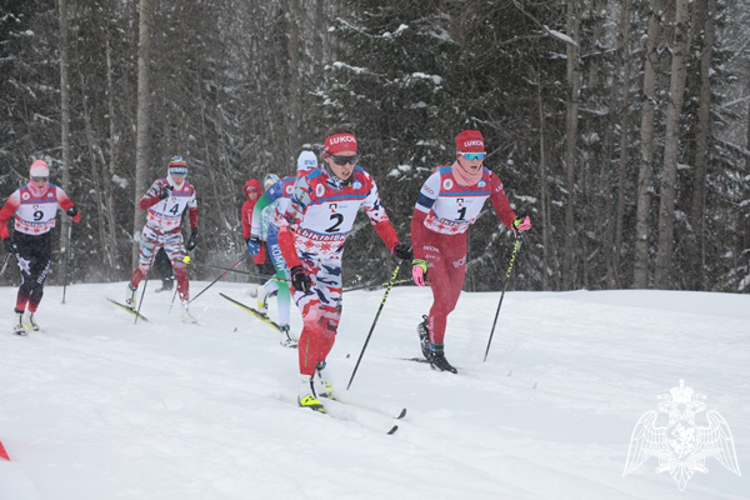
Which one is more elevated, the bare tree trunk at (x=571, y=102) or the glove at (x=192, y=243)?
the bare tree trunk at (x=571, y=102)

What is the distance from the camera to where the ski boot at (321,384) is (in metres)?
4.89

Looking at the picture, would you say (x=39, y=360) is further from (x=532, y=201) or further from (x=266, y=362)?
(x=532, y=201)

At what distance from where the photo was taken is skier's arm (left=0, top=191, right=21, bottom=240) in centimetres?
787

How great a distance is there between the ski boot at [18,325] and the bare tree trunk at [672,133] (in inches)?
439

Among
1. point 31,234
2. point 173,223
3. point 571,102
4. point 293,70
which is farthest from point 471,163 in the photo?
point 293,70

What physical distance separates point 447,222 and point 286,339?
2488 millimetres

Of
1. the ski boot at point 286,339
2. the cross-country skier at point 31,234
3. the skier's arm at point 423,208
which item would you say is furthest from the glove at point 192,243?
the skier's arm at point 423,208

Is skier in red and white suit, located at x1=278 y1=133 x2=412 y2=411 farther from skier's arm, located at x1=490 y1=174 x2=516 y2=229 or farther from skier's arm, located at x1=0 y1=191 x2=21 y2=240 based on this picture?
skier's arm, located at x1=0 y1=191 x2=21 y2=240

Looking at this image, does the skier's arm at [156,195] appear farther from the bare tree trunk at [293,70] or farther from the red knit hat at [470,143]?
the bare tree trunk at [293,70]

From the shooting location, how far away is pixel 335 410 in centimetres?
450

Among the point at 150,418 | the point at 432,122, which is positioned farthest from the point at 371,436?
the point at 432,122

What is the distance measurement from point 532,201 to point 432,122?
9.64ft

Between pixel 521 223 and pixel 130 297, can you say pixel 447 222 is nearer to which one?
pixel 521 223

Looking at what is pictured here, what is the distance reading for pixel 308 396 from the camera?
15.2ft
